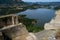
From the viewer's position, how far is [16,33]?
1.53 meters

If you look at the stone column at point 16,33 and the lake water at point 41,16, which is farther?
the lake water at point 41,16

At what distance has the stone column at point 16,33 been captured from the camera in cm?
149

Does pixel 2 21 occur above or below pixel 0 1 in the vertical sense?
above

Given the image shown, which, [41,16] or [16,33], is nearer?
[16,33]

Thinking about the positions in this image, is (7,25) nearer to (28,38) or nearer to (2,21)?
(2,21)

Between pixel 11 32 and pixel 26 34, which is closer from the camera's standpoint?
pixel 11 32

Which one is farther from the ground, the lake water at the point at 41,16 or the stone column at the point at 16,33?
the stone column at the point at 16,33

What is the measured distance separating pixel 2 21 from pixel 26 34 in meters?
0.22

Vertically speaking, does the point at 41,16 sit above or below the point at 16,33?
below

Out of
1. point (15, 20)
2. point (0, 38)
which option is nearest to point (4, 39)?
point (0, 38)

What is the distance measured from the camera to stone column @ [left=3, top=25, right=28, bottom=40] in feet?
4.90

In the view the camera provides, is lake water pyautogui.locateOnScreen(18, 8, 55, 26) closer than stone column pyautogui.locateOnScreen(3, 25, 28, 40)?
No

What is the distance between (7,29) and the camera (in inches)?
58.6

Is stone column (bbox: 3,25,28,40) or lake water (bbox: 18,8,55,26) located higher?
stone column (bbox: 3,25,28,40)
